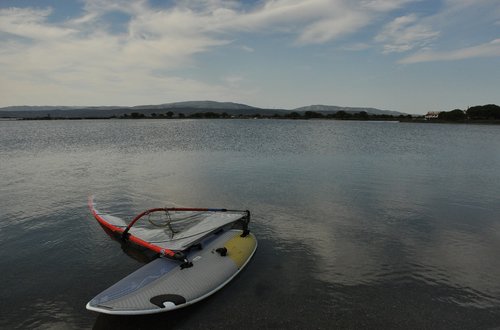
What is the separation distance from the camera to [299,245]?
16234mm

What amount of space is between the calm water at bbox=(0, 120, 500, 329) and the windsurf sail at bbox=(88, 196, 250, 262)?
3.00 ft

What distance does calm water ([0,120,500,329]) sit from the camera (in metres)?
11.0

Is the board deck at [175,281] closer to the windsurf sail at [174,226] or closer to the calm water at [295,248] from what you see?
the windsurf sail at [174,226]

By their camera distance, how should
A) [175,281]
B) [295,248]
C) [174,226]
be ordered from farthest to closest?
[174,226] → [295,248] → [175,281]

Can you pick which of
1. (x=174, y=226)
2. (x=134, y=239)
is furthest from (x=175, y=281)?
(x=174, y=226)

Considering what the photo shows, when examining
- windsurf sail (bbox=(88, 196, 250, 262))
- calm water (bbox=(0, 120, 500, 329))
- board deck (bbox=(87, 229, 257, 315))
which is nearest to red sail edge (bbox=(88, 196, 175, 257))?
windsurf sail (bbox=(88, 196, 250, 262))

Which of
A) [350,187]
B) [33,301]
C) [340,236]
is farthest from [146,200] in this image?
[350,187]

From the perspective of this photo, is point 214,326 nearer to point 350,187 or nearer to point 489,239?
point 489,239

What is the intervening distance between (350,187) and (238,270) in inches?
665

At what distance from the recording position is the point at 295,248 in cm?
1592

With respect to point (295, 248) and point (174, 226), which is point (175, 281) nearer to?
point (174, 226)

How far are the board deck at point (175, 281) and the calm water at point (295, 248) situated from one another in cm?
56

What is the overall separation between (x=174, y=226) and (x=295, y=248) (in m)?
6.24

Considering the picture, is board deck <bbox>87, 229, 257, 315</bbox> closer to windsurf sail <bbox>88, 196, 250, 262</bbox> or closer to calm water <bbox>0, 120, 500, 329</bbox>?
windsurf sail <bbox>88, 196, 250, 262</bbox>
